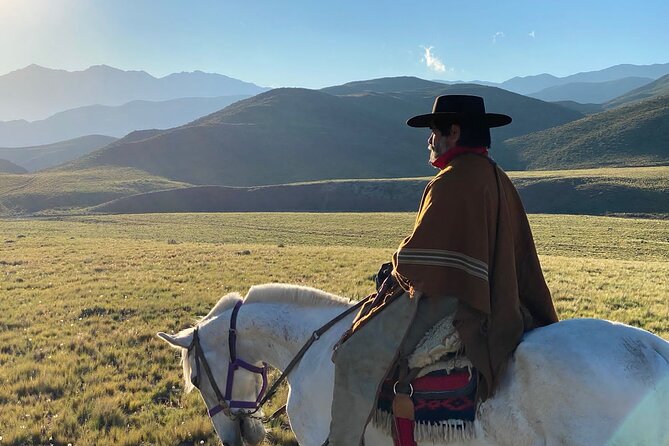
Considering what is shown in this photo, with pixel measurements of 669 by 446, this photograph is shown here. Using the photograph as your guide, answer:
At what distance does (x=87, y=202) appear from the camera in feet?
338

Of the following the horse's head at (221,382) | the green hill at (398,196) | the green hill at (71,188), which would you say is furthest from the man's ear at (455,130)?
the green hill at (71,188)

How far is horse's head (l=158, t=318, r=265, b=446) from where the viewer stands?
476 centimetres

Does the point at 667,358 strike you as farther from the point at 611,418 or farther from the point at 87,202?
the point at 87,202

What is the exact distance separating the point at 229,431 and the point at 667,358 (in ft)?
12.9

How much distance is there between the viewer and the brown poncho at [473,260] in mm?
3305

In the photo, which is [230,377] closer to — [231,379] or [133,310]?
[231,379]

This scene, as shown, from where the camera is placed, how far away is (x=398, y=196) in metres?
90.9

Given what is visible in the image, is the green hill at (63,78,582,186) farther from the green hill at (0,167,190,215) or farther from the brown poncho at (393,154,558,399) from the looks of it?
the brown poncho at (393,154,558,399)

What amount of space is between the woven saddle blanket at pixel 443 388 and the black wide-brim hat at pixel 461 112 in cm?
157

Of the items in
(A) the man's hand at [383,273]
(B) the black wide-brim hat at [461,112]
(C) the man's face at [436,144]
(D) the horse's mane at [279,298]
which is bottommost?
(D) the horse's mane at [279,298]

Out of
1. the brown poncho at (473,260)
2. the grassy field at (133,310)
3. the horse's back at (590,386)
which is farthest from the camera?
the grassy field at (133,310)

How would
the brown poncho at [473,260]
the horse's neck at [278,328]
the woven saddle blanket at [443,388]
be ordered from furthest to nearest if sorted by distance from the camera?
the horse's neck at [278,328] → the woven saddle blanket at [443,388] → the brown poncho at [473,260]

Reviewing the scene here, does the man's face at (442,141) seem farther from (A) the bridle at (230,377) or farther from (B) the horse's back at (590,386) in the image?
(A) the bridle at (230,377)

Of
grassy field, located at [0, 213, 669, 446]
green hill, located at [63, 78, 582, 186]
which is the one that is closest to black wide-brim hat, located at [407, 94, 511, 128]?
grassy field, located at [0, 213, 669, 446]
